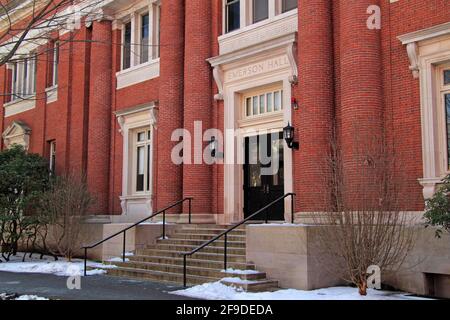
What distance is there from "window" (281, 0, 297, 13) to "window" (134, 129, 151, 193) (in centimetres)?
673

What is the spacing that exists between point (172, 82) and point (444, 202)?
10.1 meters

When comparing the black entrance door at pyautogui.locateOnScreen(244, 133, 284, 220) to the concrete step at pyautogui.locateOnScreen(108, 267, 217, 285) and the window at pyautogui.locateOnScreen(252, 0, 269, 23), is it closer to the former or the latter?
the window at pyautogui.locateOnScreen(252, 0, 269, 23)

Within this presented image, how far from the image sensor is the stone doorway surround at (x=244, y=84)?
1443 centimetres

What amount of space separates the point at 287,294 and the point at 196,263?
308 cm

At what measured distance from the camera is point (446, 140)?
11547 millimetres

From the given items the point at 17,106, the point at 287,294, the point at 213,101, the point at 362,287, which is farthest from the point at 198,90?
the point at 17,106

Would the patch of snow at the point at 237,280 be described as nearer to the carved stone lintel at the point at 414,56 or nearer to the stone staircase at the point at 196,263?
the stone staircase at the point at 196,263

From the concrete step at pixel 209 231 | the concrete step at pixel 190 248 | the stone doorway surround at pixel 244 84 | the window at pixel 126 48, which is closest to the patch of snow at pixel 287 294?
the concrete step at pixel 190 248

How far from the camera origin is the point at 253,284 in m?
10.5

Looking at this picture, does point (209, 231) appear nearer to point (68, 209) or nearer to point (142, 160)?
point (68, 209)

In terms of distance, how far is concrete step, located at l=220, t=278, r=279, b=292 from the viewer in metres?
10.5

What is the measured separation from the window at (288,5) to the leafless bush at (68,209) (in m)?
8.53

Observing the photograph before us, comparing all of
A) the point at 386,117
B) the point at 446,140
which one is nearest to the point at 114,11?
the point at 386,117
